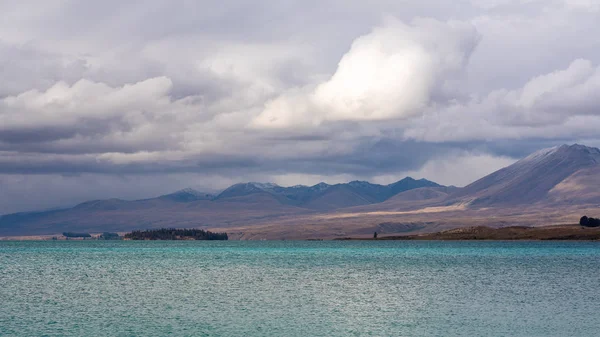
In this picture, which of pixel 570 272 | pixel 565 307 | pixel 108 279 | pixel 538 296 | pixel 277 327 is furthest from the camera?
pixel 570 272

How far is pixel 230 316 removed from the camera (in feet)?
239

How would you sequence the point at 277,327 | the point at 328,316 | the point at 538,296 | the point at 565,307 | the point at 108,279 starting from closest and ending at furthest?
1. the point at 277,327
2. the point at 328,316
3. the point at 565,307
4. the point at 538,296
5. the point at 108,279

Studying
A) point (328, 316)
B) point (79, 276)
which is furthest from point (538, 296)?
point (79, 276)

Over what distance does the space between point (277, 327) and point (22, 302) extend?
35.0 m

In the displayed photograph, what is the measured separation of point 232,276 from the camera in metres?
121

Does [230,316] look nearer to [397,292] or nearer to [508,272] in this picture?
[397,292]

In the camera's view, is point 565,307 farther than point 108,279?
No

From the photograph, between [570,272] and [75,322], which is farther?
[570,272]

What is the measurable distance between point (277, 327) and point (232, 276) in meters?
55.6

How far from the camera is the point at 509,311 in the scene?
75.8 meters

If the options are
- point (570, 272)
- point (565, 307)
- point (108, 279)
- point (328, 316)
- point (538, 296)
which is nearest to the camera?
point (328, 316)

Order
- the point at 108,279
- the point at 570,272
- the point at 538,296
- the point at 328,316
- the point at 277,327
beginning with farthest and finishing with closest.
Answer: the point at 570,272
the point at 108,279
the point at 538,296
the point at 328,316
the point at 277,327

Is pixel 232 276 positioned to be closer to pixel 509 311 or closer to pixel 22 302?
pixel 22 302

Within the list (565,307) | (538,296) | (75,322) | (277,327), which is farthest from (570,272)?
(75,322)
